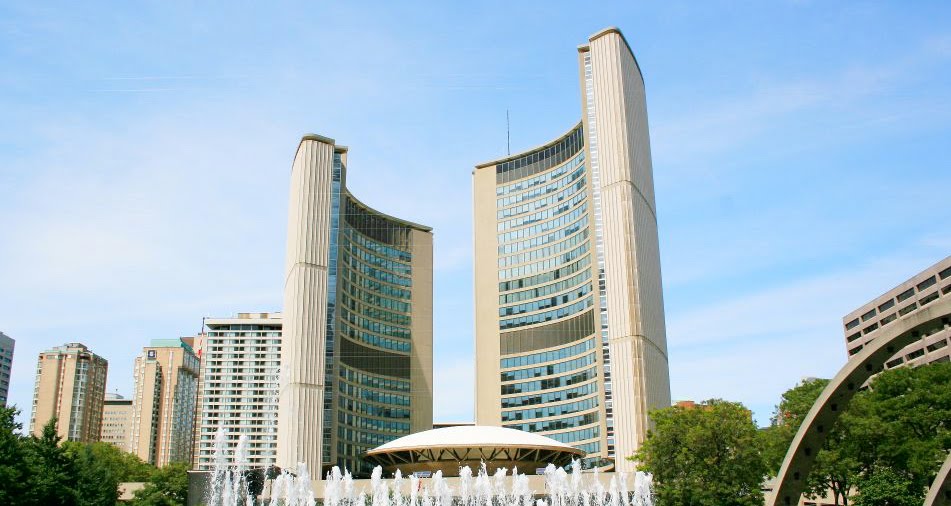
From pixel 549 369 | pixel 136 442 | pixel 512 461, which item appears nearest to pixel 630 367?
pixel 512 461

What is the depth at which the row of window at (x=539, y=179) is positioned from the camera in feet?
326

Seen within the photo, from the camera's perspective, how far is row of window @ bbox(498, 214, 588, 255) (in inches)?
3858

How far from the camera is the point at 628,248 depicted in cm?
8444

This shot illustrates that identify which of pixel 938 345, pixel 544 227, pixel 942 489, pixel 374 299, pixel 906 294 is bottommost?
pixel 942 489

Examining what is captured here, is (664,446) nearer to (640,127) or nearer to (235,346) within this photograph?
(640,127)

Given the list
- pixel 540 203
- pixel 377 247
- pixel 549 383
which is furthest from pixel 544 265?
pixel 377 247

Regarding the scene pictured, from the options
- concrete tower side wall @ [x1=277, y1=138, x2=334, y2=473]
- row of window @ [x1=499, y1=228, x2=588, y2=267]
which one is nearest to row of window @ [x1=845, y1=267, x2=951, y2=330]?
row of window @ [x1=499, y1=228, x2=588, y2=267]

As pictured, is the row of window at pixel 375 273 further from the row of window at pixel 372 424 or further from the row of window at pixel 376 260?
the row of window at pixel 372 424

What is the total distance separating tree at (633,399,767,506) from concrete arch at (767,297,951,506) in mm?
32203

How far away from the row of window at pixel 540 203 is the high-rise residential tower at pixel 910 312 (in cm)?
4074

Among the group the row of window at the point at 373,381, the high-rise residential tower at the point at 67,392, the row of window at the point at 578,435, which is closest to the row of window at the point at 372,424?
the row of window at the point at 373,381

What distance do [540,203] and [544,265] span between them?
8.30 m

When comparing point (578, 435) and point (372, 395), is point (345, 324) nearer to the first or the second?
point (372, 395)

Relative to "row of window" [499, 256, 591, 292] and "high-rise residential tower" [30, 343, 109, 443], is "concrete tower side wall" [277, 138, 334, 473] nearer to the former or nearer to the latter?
"row of window" [499, 256, 591, 292]
